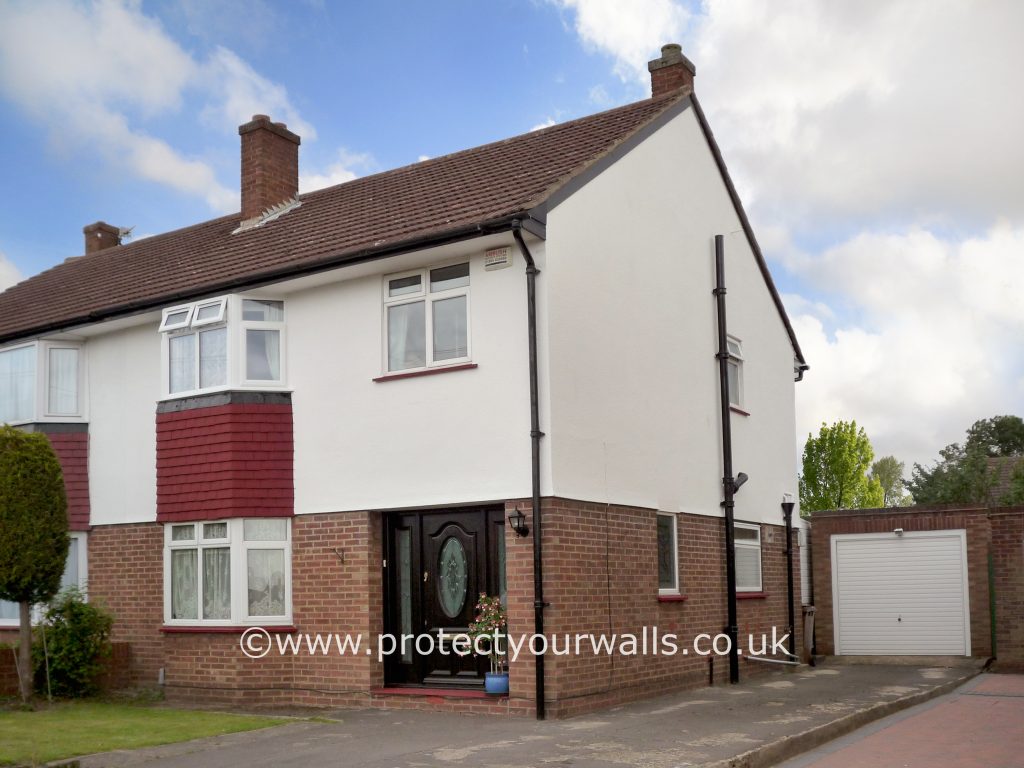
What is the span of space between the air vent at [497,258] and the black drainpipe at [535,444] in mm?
253

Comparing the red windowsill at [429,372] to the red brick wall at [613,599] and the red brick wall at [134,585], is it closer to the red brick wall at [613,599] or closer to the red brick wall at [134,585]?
the red brick wall at [613,599]

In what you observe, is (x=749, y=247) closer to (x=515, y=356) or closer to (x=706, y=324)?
(x=706, y=324)

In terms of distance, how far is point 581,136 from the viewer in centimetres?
1448

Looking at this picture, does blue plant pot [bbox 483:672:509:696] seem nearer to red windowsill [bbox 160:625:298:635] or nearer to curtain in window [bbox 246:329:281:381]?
red windowsill [bbox 160:625:298:635]

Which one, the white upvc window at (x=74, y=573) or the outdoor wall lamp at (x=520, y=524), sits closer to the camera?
the outdoor wall lamp at (x=520, y=524)

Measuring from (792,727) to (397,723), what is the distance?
3.81m

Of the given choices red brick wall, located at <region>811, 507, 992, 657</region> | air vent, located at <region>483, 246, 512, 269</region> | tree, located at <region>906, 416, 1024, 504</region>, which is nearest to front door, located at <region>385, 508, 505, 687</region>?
air vent, located at <region>483, 246, 512, 269</region>

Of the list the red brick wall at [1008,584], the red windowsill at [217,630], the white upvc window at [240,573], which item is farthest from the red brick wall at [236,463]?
the red brick wall at [1008,584]

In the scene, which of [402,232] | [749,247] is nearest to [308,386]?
[402,232]

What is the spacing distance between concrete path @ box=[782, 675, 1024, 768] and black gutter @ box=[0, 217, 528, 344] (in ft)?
19.2

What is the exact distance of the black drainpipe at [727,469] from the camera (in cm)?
1494

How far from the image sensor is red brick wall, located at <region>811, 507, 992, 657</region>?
1708cm

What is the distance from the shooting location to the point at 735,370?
1652cm

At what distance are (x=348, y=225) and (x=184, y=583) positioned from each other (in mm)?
4909
